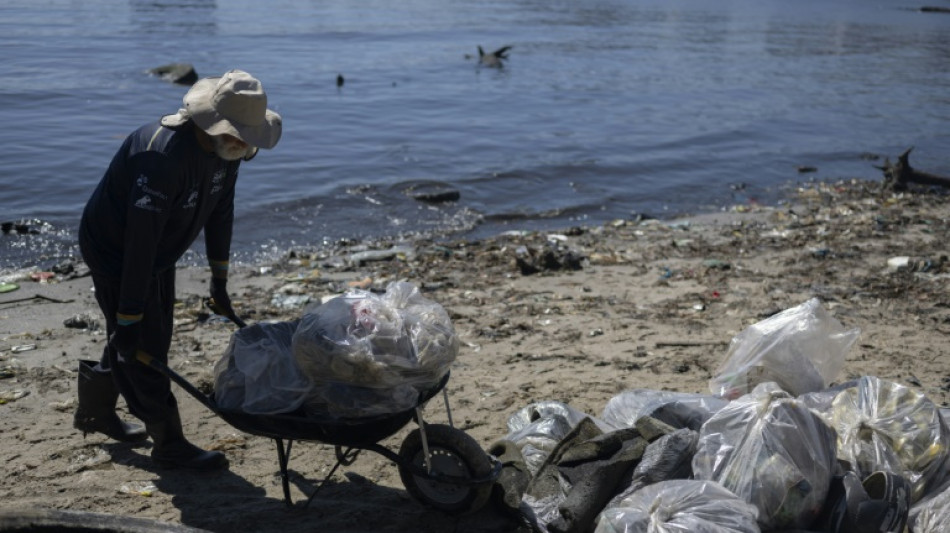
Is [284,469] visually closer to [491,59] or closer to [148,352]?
[148,352]

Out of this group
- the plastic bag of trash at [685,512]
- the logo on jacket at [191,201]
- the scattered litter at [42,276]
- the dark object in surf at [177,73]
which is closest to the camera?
the plastic bag of trash at [685,512]

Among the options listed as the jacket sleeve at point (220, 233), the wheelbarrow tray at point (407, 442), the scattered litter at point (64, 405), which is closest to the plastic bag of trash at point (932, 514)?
the wheelbarrow tray at point (407, 442)

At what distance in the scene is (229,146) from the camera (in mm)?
4113

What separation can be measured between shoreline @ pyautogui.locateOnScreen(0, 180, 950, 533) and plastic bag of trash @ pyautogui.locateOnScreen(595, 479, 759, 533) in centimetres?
74

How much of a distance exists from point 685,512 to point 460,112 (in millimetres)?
16462

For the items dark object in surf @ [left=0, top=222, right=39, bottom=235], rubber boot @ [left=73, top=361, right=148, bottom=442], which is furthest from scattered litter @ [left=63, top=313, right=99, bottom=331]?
dark object in surf @ [left=0, top=222, right=39, bottom=235]

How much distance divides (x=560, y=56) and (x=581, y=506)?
86.3 ft

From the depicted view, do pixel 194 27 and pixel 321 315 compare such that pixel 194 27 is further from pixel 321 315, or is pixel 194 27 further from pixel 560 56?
pixel 321 315

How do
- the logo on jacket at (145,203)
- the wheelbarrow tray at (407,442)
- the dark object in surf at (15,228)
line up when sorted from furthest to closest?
the dark object in surf at (15,228)
the logo on jacket at (145,203)
the wheelbarrow tray at (407,442)

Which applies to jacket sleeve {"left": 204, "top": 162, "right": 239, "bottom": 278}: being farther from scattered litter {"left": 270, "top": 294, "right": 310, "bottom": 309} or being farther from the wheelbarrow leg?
scattered litter {"left": 270, "top": 294, "right": 310, "bottom": 309}

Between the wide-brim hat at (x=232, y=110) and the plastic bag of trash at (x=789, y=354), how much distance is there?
2513mm

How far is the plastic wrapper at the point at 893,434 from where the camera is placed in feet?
13.1

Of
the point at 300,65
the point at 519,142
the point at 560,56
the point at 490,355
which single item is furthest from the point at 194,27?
the point at 490,355

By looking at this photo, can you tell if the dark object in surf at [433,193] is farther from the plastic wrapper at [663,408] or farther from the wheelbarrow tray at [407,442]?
the wheelbarrow tray at [407,442]
